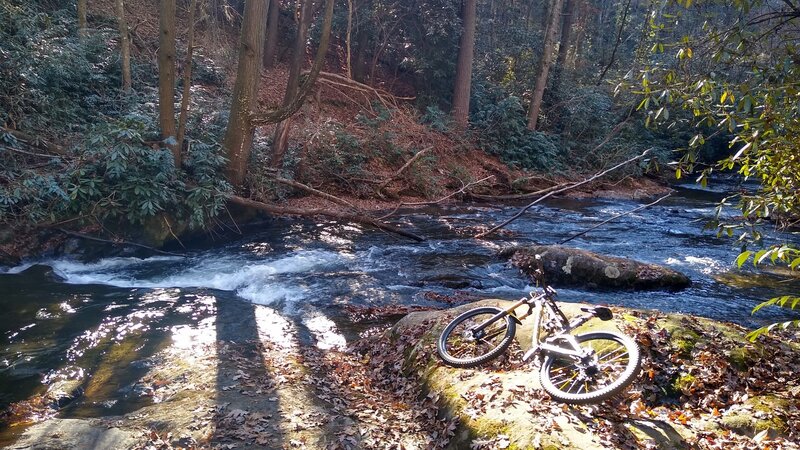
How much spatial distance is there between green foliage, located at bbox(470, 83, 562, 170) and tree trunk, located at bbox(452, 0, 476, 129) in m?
0.80

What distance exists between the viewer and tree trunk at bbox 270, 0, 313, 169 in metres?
15.6

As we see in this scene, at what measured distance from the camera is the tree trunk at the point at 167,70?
12016 mm

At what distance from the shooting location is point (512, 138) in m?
23.9

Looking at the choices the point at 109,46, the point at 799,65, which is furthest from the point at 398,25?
the point at 799,65

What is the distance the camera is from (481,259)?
12336 mm

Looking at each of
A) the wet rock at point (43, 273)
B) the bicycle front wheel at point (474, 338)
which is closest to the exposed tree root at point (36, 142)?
the wet rock at point (43, 273)

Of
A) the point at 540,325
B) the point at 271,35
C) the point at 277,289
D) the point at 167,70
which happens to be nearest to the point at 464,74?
the point at 271,35

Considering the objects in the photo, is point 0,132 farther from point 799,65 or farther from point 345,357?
point 799,65

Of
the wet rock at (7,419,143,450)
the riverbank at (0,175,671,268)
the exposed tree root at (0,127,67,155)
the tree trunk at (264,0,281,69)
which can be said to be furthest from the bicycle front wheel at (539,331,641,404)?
the tree trunk at (264,0,281,69)

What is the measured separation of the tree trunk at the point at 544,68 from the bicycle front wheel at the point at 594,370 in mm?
20871

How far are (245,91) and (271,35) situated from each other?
12170 mm

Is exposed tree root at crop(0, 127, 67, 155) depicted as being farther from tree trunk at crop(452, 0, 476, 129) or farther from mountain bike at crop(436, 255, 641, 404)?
tree trunk at crop(452, 0, 476, 129)

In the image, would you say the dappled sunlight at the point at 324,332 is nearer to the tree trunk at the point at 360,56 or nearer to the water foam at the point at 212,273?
the water foam at the point at 212,273

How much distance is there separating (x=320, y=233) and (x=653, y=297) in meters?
7.87
